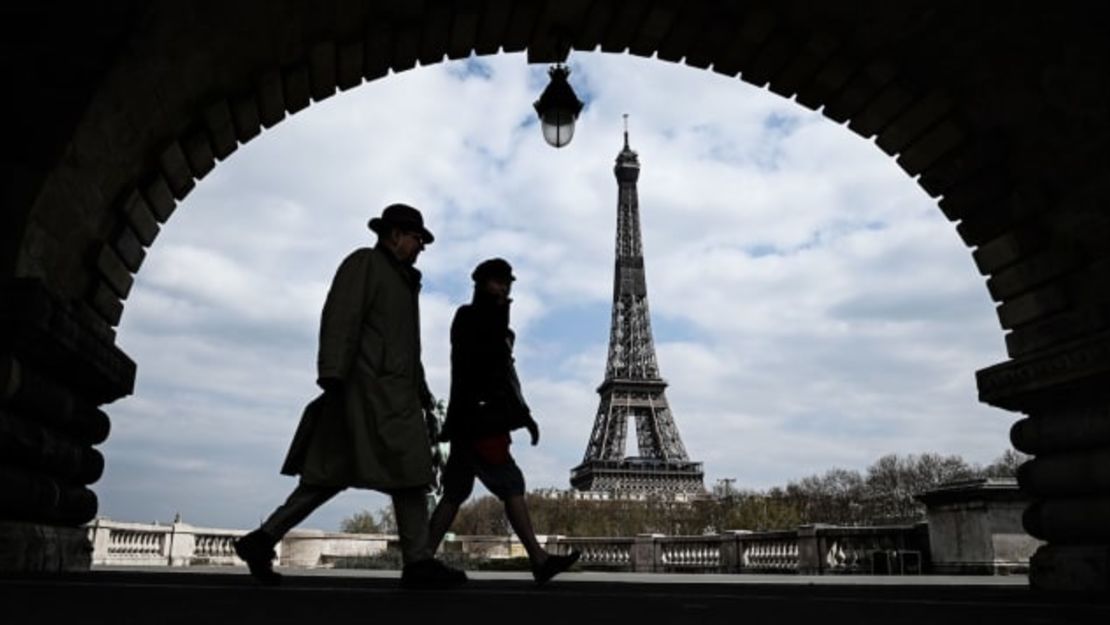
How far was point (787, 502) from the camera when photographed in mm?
79062

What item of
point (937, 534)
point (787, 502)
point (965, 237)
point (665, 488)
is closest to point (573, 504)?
point (665, 488)

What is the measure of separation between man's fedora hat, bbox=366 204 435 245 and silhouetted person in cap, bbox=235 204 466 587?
250 millimetres

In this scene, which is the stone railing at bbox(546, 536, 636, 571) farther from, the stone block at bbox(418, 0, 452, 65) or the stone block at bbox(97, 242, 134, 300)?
the stone block at bbox(97, 242, 134, 300)

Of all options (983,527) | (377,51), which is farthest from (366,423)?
(983,527)

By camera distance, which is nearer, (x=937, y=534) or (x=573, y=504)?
(x=937, y=534)

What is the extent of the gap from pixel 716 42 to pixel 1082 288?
3.75 metres

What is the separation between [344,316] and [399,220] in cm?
76

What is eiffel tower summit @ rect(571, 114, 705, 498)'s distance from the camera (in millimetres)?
76875

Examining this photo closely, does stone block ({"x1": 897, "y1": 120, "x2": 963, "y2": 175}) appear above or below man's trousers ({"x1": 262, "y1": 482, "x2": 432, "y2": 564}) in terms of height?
above

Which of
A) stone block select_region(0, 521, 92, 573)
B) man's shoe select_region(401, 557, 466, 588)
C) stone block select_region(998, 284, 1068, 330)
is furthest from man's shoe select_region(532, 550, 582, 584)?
stone block select_region(998, 284, 1068, 330)

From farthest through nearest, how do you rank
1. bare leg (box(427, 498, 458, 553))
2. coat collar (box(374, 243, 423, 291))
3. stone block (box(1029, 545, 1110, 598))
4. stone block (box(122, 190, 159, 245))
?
stone block (box(122, 190, 159, 245))
stone block (box(1029, 545, 1110, 598))
bare leg (box(427, 498, 458, 553))
coat collar (box(374, 243, 423, 291))

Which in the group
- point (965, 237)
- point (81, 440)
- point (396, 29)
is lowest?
point (81, 440)

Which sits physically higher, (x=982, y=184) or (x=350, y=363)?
(x=982, y=184)

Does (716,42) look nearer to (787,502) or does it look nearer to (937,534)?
(937,534)
